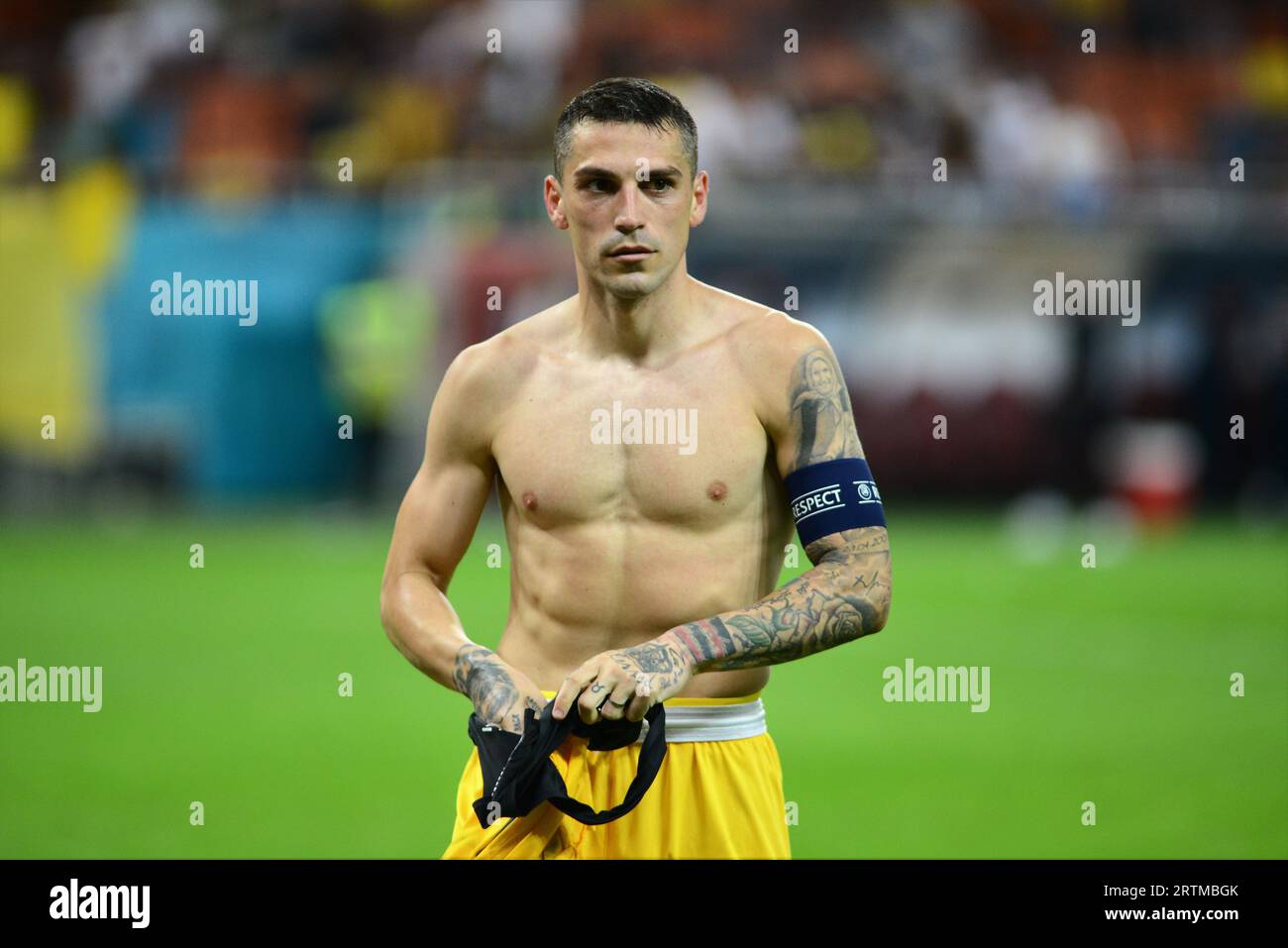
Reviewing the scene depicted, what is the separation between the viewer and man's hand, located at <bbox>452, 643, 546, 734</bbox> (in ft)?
11.4

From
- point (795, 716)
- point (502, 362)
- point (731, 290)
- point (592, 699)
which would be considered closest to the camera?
point (592, 699)

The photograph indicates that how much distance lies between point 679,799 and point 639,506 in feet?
2.07

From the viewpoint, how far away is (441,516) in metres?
3.88

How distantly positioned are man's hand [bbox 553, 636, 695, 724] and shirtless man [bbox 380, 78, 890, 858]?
20 centimetres

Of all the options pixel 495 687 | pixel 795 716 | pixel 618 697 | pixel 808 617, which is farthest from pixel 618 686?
pixel 795 716

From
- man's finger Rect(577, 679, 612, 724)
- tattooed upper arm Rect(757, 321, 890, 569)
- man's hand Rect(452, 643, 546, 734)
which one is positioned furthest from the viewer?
tattooed upper arm Rect(757, 321, 890, 569)

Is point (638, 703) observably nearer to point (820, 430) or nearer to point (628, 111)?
point (820, 430)

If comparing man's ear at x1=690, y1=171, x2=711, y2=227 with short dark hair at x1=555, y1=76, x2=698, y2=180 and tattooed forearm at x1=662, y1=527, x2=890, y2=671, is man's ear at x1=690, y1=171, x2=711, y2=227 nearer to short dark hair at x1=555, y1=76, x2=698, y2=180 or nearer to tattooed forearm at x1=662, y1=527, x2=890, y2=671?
short dark hair at x1=555, y1=76, x2=698, y2=180

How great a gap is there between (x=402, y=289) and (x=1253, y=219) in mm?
8575

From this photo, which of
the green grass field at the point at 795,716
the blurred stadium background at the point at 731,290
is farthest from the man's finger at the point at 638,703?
the blurred stadium background at the point at 731,290

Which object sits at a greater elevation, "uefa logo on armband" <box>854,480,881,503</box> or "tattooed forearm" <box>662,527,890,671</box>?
"uefa logo on armband" <box>854,480,881,503</box>

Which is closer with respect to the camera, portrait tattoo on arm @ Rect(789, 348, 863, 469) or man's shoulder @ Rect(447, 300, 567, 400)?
portrait tattoo on arm @ Rect(789, 348, 863, 469)

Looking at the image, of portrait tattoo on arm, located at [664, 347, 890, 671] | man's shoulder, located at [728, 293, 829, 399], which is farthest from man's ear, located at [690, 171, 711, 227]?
portrait tattoo on arm, located at [664, 347, 890, 671]

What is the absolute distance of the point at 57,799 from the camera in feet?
24.8
